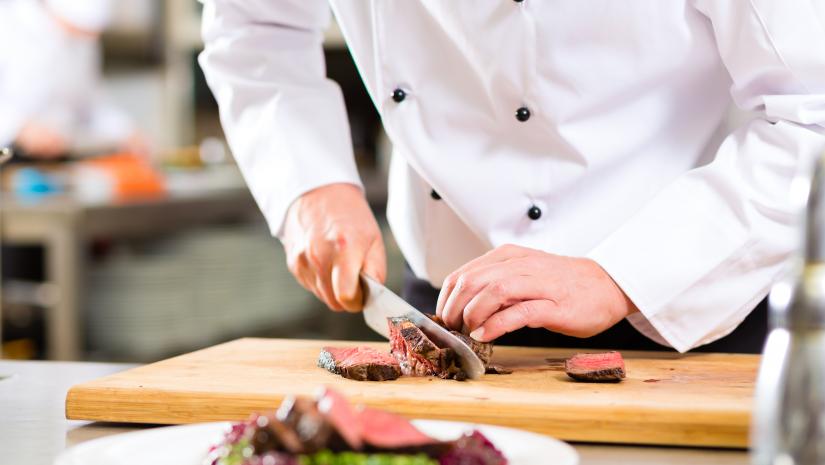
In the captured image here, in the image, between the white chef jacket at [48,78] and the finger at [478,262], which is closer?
the finger at [478,262]

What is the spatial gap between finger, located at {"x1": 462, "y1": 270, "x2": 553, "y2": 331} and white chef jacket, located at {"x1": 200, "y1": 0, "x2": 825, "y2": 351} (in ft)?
0.35

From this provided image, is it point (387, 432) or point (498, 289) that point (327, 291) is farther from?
point (387, 432)

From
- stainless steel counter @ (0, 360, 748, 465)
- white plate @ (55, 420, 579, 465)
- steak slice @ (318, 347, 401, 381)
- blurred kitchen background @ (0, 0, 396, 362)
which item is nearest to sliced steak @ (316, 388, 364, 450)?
white plate @ (55, 420, 579, 465)

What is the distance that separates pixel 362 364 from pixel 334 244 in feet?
1.19

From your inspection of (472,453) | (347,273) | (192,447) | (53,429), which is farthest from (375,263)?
(472,453)

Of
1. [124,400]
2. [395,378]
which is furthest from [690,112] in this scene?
[124,400]

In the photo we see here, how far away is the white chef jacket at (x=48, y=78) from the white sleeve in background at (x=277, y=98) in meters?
3.96

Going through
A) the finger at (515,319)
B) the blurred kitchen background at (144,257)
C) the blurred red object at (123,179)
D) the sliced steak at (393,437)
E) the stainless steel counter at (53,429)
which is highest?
the sliced steak at (393,437)

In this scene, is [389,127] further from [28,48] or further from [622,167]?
[28,48]

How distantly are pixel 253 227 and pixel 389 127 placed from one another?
3.54 m

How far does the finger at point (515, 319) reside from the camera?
1293 mm

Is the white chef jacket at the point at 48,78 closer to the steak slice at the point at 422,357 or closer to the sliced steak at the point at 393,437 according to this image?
the steak slice at the point at 422,357

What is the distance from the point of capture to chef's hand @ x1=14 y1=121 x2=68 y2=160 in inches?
209

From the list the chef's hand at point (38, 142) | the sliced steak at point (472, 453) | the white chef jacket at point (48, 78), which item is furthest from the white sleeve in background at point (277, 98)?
the white chef jacket at point (48, 78)
